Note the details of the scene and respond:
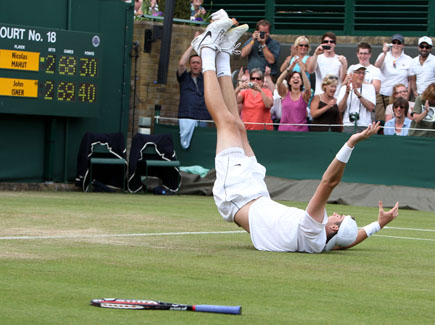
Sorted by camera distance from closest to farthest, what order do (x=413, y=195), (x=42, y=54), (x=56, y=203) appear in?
(x=56, y=203) < (x=413, y=195) < (x=42, y=54)

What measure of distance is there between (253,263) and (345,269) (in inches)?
30.4

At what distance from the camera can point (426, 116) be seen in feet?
57.0

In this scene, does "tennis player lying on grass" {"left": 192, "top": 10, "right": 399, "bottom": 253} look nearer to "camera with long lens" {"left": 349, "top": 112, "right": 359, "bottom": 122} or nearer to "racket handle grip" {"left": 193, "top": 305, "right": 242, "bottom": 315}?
"racket handle grip" {"left": 193, "top": 305, "right": 242, "bottom": 315}

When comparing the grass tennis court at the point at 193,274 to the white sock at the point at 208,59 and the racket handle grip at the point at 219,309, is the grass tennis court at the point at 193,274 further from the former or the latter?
the white sock at the point at 208,59

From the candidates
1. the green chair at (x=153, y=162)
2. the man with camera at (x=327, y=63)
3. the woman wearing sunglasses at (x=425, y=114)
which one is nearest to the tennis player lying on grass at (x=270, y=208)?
the woman wearing sunglasses at (x=425, y=114)

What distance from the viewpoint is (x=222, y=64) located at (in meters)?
10.5

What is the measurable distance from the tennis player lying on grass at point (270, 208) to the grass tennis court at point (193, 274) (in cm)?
18

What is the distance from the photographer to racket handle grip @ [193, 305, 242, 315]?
499 centimetres

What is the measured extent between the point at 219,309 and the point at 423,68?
14666 mm

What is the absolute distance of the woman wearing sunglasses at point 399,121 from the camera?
1733 centimetres

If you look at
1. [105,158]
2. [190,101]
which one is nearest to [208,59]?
[105,158]

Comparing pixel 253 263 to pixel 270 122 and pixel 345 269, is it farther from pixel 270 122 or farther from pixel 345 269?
pixel 270 122

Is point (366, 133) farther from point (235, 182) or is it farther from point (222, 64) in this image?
point (222, 64)

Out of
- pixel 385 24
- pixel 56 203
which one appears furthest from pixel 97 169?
pixel 385 24
